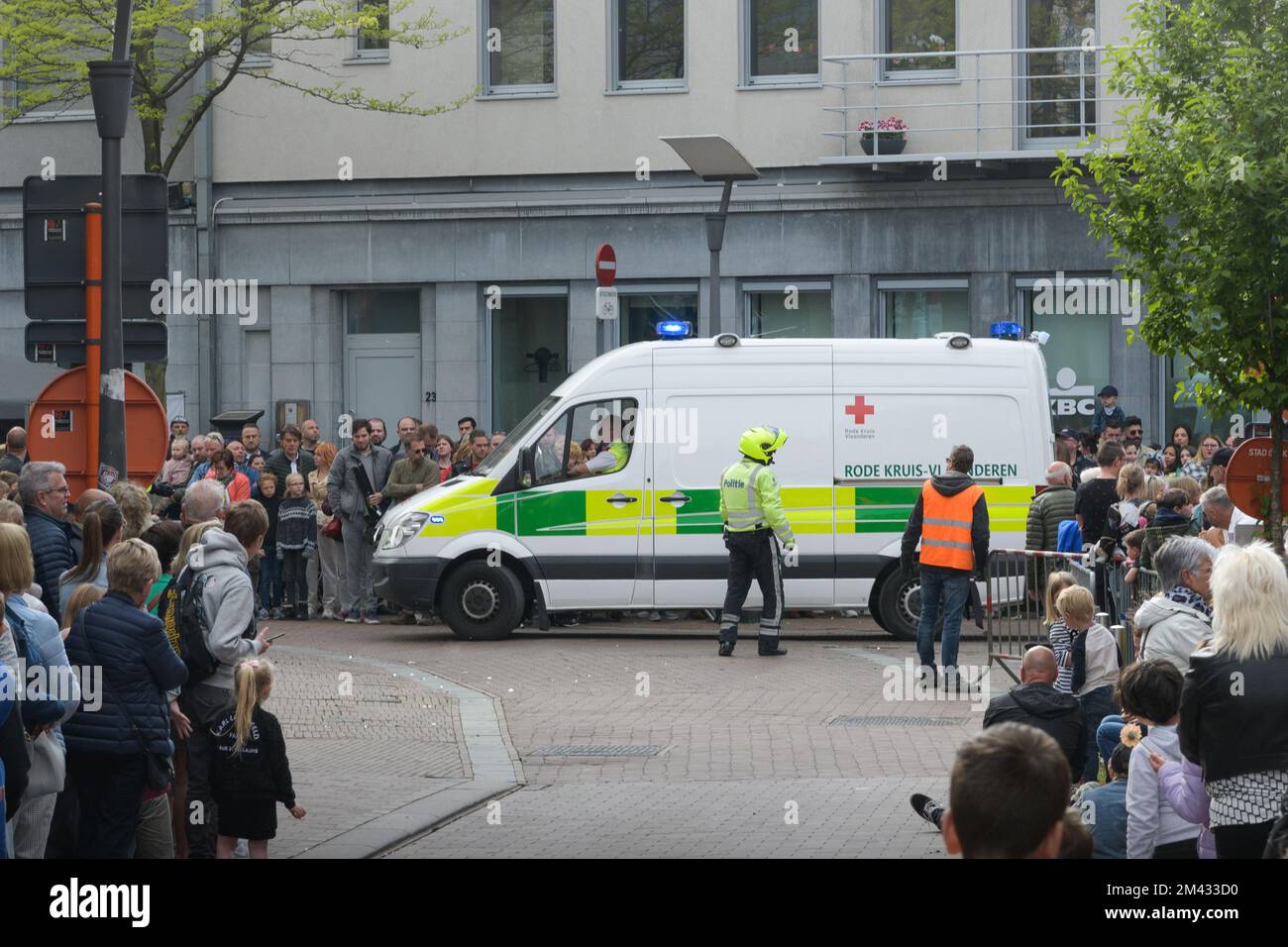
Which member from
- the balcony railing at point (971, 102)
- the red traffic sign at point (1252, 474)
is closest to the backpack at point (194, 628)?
the red traffic sign at point (1252, 474)

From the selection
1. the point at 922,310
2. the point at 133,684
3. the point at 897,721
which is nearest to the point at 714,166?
the point at 922,310

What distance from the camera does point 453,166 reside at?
2788 centimetres

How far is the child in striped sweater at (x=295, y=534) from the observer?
795 inches

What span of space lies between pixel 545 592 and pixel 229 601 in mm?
10065

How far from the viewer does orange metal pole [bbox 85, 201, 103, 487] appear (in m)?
11.4

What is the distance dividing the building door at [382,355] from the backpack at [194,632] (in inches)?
787

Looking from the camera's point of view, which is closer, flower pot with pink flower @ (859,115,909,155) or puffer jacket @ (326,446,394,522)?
puffer jacket @ (326,446,394,522)

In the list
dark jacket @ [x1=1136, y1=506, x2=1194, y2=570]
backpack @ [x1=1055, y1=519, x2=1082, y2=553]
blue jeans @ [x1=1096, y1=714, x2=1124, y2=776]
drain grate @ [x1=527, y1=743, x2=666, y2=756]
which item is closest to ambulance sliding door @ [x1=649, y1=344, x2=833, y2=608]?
backpack @ [x1=1055, y1=519, x2=1082, y2=553]

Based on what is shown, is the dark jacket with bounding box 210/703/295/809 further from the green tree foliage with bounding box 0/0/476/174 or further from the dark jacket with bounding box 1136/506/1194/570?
the green tree foliage with bounding box 0/0/476/174

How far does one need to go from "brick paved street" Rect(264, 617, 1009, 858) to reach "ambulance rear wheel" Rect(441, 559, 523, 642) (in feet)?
0.71

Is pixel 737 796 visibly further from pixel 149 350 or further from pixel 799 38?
pixel 799 38

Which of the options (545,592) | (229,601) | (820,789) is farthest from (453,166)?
(229,601)

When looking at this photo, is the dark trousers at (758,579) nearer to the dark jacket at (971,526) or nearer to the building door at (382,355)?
the dark jacket at (971,526)
